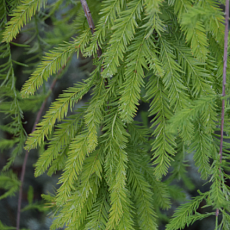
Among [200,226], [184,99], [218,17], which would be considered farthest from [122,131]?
[200,226]

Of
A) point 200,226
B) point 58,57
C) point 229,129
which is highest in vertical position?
point 58,57

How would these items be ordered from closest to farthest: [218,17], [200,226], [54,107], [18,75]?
1. [218,17]
2. [54,107]
3. [18,75]
4. [200,226]

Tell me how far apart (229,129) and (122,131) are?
21cm

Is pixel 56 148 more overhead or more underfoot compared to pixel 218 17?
more underfoot

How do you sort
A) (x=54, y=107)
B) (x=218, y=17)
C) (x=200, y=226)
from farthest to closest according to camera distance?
(x=200, y=226)
(x=54, y=107)
(x=218, y=17)

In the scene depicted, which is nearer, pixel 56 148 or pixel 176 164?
pixel 56 148

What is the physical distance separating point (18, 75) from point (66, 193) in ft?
3.00

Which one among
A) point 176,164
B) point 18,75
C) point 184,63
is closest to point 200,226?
point 176,164

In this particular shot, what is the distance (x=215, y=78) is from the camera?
392 millimetres

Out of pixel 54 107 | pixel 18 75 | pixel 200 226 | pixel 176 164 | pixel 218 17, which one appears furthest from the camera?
pixel 200 226

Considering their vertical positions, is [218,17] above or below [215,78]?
above

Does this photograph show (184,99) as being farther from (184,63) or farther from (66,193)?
(66,193)

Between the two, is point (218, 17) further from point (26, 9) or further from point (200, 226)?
point (200, 226)

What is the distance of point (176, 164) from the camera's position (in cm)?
78
